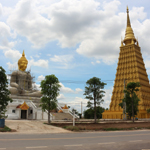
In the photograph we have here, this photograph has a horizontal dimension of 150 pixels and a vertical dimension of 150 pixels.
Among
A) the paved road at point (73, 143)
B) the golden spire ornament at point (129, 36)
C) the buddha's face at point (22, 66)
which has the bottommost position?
the paved road at point (73, 143)

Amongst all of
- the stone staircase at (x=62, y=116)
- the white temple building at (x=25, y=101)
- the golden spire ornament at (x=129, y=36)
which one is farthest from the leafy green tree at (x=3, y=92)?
the golden spire ornament at (x=129, y=36)

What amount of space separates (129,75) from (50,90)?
43778 millimetres

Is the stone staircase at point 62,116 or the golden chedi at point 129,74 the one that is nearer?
the stone staircase at point 62,116

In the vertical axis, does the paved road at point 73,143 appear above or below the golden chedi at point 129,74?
below

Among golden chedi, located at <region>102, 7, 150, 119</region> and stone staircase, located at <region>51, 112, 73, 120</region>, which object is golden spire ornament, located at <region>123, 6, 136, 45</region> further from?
stone staircase, located at <region>51, 112, 73, 120</region>

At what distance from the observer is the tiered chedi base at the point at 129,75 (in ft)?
208

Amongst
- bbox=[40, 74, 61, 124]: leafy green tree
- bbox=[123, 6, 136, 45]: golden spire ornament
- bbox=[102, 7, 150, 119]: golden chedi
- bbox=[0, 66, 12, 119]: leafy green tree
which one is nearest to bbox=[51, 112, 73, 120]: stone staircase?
bbox=[40, 74, 61, 124]: leafy green tree

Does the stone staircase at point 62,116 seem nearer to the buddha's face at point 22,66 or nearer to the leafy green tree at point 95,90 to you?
the leafy green tree at point 95,90

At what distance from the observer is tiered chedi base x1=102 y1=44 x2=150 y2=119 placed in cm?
6347

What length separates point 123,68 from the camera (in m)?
69.5

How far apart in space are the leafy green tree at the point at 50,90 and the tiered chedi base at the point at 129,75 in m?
35.3

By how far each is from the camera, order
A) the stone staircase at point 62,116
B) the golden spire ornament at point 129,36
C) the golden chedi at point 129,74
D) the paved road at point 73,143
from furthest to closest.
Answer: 1. the golden spire ornament at point 129,36
2. the golden chedi at point 129,74
3. the stone staircase at point 62,116
4. the paved road at point 73,143

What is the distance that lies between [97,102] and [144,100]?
35676 mm

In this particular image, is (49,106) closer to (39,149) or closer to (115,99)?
(39,149)
